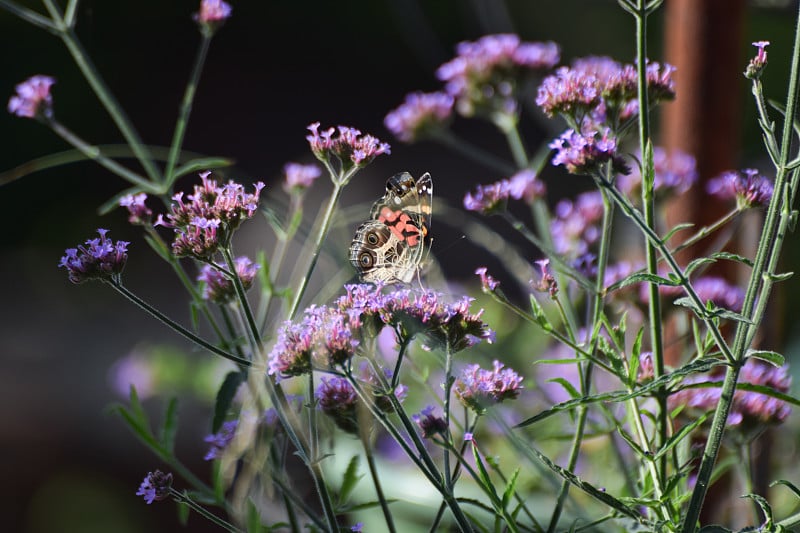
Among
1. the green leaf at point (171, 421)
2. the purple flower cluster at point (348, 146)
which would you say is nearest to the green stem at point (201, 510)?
the green leaf at point (171, 421)

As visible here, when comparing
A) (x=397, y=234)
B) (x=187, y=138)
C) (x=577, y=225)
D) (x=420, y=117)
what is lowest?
(x=397, y=234)

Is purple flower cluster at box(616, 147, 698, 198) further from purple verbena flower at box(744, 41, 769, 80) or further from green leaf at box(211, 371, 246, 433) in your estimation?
green leaf at box(211, 371, 246, 433)

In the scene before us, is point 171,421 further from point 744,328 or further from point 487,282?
point 744,328

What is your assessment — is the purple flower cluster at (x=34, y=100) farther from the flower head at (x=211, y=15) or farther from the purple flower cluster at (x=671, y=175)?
the purple flower cluster at (x=671, y=175)

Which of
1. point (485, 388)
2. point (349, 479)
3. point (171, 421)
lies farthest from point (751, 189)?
point (171, 421)

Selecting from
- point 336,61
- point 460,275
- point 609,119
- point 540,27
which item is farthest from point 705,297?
point 336,61

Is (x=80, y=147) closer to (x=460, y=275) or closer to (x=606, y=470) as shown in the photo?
(x=606, y=470)

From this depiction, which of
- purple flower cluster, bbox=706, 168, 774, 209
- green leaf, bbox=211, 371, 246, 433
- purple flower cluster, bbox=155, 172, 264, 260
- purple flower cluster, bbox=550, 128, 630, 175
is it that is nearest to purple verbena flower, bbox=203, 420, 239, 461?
green leaf, bbox=211, 371, 246, 433
